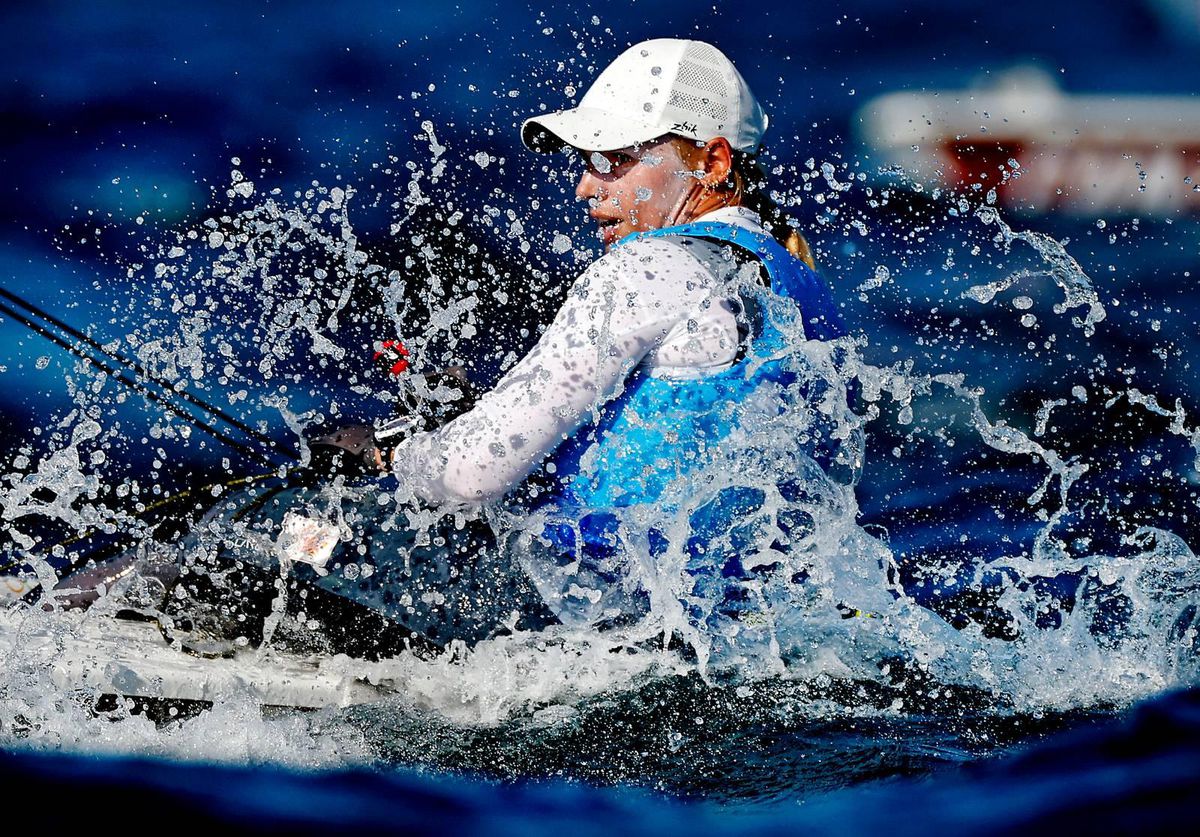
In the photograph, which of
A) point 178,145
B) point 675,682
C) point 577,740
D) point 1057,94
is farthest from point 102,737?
point 1057,94

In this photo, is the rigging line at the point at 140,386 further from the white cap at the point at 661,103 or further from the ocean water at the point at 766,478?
the white cap at the point at 661,103

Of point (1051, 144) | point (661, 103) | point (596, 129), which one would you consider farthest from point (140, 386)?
point (1051, 144)

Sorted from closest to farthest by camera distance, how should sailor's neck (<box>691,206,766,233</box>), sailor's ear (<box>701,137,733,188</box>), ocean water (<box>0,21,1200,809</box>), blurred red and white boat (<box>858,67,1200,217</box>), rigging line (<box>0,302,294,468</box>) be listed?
ocean water (<box>0,21,1200,809</box>)
sailor's neck (<box>691,206,766,233</box>)
sailor's ear (<box>701,137,733,188</box>)
rigging line (<box>0,302,294,468</box>)
blurred red and white boat (<box>858,67,1200,217</box>)

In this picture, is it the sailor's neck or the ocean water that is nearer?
the ocean water

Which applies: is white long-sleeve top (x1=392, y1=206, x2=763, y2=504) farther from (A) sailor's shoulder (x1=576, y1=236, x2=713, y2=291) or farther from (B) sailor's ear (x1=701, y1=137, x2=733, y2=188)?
(B) sailor's ear (x1=701, y1=137, x2=733, y2=188)

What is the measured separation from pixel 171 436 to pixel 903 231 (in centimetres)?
338

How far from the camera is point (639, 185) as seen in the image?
2248 mm

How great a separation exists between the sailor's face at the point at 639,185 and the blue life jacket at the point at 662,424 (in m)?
0.21

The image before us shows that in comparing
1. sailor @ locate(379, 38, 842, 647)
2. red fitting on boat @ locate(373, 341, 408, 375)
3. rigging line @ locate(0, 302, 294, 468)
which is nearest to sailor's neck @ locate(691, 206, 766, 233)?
sailor @ locate(379, 38, 842, 647)

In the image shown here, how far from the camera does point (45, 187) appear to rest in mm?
4922

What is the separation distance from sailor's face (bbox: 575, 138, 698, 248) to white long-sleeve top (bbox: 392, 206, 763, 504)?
266 millimetres

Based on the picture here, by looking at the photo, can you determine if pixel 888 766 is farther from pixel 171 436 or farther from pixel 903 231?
pixel 903 231

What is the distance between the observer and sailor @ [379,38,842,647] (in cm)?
191

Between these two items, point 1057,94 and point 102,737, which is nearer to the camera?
point 102,737
